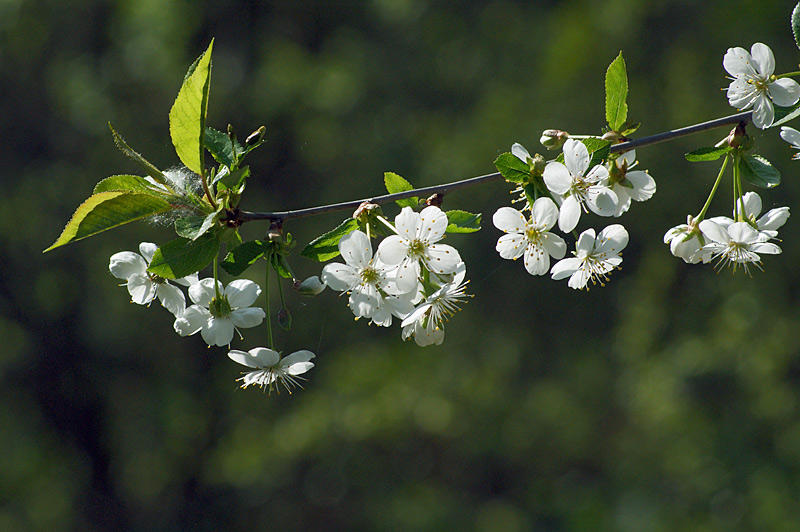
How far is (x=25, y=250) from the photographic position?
4.68m

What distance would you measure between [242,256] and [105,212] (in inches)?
5.6

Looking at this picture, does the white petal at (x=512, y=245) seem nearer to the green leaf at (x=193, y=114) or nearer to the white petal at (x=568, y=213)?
the white petal at (x=568, y=213)

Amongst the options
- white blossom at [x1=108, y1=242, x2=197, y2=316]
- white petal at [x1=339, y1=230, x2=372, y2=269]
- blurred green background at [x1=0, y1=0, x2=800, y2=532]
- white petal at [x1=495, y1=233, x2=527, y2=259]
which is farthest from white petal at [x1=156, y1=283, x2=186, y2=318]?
blurred green background at [x1=0, y1=0, x2=800, y2=532]

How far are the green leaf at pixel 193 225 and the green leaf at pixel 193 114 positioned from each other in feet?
0.15

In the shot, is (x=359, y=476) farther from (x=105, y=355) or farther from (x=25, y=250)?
(x=25, y=250)

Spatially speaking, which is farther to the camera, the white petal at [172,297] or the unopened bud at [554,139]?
the white petal at [172,297]

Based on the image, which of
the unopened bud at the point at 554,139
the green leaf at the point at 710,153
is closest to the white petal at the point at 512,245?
the unopened bud at the point at 554,139

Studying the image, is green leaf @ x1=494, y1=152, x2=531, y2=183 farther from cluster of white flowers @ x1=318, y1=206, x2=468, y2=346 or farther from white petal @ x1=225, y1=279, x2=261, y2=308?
white petal @ x1=225, y1=279, x2=261, y2=308

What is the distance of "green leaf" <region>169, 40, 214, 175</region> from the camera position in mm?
713

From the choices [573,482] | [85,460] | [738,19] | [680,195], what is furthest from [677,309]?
[85,460]

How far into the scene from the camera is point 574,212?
2.54 ft

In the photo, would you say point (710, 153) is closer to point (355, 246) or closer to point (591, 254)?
point (591, 254)

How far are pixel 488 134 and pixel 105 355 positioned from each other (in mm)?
2706

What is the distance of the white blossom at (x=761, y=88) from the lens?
2.77 feet
